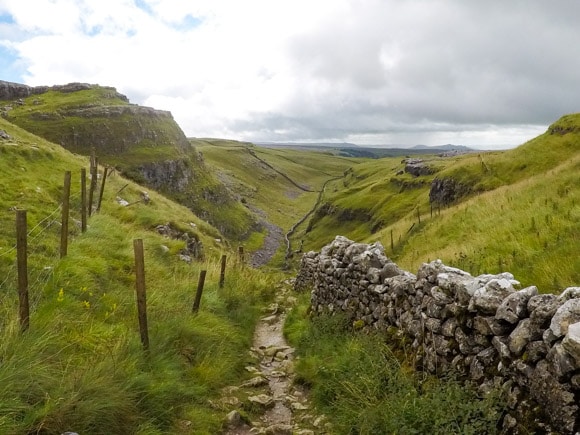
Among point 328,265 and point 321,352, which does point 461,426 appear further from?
point 328,265

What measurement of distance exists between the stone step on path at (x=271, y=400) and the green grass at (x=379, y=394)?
0.35 m

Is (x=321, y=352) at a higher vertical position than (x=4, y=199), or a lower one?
lower

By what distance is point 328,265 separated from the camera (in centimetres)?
1551

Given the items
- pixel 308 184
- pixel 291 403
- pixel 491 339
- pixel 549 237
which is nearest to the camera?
pixel 491 339

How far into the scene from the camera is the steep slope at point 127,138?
64562mm

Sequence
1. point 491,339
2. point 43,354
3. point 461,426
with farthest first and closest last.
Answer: point 43,354 → point 491,339 → point 461,426

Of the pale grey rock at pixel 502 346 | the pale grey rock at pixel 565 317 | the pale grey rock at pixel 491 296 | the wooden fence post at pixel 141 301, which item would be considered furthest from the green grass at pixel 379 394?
the wooden fence post at pixel 141 301

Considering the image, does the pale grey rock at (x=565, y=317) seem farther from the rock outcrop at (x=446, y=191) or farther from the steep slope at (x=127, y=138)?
the steep slope at (x=127, y=138)

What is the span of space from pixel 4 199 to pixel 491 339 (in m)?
19.3

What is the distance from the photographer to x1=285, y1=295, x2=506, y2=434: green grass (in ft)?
18.5

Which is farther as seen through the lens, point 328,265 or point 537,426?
point 328,265

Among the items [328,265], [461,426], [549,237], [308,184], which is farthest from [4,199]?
[308,184]

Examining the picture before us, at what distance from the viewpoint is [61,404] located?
19.2 ft

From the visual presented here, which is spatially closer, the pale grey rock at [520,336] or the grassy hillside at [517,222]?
the pale grey rock at [520,336]
